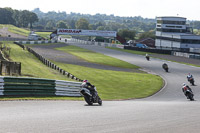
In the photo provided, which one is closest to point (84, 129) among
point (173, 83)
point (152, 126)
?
point (152, 126)

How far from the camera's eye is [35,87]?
66.6ft

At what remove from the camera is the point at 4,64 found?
90.0ft

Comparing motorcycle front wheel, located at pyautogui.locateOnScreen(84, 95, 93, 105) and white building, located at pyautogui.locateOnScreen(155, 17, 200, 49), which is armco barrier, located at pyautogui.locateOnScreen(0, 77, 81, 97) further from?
white building, located at pyautogui.locateOnScreen(155, 17, 200, 49)

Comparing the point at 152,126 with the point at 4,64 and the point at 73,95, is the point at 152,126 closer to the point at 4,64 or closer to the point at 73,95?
the point at 73,95

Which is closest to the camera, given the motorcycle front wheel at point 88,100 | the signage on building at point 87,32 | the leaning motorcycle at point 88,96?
the leaning motorcycle at point 88,96

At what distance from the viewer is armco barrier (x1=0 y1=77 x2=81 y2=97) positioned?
18719 millimetres

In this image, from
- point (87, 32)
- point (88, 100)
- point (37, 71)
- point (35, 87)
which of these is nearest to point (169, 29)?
point (87, 32)

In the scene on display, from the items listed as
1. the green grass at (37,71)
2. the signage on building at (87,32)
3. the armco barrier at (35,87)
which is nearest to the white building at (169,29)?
the signage on building at (87,32)

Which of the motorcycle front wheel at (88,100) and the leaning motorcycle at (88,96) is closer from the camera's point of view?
the leaning motorcycle at (88,96)

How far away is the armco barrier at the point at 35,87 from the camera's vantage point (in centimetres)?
1872

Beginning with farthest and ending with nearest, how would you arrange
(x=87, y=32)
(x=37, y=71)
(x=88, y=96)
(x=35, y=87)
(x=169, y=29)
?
(x=169, y=29), (x=87, y=32), (x=37, y=71), (x=35, y=87), (x=88, y=96)

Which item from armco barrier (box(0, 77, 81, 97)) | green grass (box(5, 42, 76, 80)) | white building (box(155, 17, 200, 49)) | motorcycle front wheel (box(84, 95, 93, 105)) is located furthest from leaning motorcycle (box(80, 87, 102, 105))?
white building (box(155, 17, 200, 49))

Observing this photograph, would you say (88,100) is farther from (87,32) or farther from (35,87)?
(87,32)

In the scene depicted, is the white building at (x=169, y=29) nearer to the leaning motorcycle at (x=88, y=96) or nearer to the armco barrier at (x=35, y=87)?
the armco barrier at (x=35, y=87)
